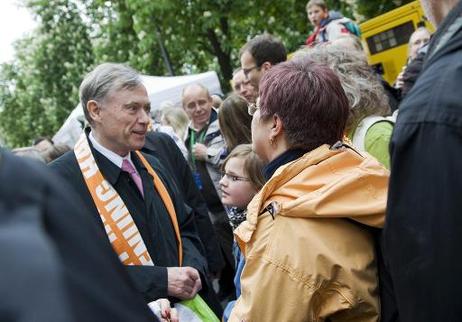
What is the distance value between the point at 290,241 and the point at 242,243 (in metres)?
0.21

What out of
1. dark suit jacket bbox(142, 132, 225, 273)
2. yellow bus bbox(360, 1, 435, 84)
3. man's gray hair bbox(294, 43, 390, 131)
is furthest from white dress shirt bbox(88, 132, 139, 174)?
yellow bus bbox(360, 1, 435, 84)

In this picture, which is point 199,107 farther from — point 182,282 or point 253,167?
point 182,282

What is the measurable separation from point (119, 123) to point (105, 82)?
222mm

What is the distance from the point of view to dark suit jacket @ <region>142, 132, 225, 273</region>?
3656mm

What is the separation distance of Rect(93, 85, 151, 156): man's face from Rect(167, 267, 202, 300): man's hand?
0.66m

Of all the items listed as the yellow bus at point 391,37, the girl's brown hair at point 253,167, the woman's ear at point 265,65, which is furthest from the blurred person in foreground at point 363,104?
the yellow bus at point 391,37

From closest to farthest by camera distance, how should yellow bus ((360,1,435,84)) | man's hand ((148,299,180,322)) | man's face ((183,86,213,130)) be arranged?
man's hand ((148,299,180,322)) → man's face ((183,86,213,130)) → yellow bus ((360,1,435,84))

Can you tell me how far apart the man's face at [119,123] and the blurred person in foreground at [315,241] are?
118 cm

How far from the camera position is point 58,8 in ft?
66.7

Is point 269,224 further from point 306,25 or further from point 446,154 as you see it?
point 306,25

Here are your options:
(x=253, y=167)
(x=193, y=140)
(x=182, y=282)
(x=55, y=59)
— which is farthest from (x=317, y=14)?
(x=55, y=59)

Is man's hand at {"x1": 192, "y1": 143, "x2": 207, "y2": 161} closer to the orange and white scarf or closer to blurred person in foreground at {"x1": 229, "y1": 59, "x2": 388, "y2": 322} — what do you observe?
the orange and white scarf

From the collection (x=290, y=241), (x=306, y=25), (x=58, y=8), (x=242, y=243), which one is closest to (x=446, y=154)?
(x=290, y=241)

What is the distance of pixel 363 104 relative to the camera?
8.64ft
